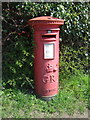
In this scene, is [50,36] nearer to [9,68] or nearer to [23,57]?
[23,57]

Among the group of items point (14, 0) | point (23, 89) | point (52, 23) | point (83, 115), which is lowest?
point (83, 115)

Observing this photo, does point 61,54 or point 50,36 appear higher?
point 50,36

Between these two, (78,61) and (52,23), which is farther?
(78,61)

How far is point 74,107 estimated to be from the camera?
3.34 metres

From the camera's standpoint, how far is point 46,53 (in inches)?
131

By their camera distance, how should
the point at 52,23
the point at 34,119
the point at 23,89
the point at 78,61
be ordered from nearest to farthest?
1. the point at 34,119
2. the point at 52,23
3. the point at 23,89
4. the point at 78,61

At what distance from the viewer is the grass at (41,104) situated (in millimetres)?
3125

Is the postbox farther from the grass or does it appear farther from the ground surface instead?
the ground surface

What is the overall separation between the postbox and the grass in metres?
0.19

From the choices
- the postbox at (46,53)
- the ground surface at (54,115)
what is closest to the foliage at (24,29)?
the postbox at (46,53)

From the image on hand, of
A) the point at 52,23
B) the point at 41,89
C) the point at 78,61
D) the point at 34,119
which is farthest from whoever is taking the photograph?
the point at 78,61

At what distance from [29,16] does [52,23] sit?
69 cm

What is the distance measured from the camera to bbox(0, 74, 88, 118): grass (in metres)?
3.12

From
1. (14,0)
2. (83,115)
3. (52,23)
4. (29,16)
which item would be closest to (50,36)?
(52,23)
